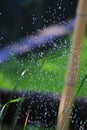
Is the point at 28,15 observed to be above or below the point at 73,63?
above

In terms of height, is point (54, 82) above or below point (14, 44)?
below

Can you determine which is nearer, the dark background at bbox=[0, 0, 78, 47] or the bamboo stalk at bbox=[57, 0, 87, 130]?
the bamboo stalk at bbox=[57, 0, 87, 130]

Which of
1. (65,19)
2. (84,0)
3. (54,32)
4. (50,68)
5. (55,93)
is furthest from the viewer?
(65,19)

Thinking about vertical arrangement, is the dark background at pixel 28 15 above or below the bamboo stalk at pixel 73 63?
above

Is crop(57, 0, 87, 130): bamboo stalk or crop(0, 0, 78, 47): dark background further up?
crop(0, 0, 78, 47): dark background

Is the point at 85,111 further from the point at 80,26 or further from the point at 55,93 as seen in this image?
the point at 80,26

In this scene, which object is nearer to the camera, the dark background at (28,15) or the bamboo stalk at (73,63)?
the bamboo stalk at (73,63)

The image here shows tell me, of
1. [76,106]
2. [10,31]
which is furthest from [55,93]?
[10,31]

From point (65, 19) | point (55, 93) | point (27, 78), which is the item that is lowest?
point (55, 93)

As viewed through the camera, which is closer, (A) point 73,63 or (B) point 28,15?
(A) point 73,63

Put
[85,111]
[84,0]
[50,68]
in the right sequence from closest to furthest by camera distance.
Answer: [84,0], [85,111], [50,68]

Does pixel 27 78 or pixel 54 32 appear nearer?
pixel 27 78
